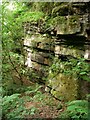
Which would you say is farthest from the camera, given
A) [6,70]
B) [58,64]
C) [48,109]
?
[6,70]

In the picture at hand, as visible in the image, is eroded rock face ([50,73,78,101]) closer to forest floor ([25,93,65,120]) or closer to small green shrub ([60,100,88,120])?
forest floor ([25,93,65,120])

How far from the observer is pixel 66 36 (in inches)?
223

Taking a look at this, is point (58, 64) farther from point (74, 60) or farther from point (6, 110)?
point (6, 110)

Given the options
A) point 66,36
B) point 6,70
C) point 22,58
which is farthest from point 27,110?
point 22,58

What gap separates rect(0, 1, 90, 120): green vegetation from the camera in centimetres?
502

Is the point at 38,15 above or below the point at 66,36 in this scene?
above

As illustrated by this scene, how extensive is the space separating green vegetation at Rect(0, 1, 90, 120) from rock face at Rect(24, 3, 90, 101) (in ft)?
0.08

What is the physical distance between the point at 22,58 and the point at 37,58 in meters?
1.79

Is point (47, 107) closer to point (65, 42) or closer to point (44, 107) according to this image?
point (44, 107)

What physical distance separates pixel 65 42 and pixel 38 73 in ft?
6.89

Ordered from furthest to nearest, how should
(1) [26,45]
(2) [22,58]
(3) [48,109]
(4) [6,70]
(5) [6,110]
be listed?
(2) [22,58], (1) [26,45], (4) [6,70], (3) [48,109], (5) [6,110]

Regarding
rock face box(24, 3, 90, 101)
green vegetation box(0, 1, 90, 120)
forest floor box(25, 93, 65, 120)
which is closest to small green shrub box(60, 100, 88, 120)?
green vegetation box(0, 1, 90, 120)

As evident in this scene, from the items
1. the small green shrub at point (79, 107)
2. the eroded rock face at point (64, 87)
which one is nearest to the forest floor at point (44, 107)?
the eroded rock face at point (64, 87)

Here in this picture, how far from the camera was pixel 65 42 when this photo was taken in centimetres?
589
